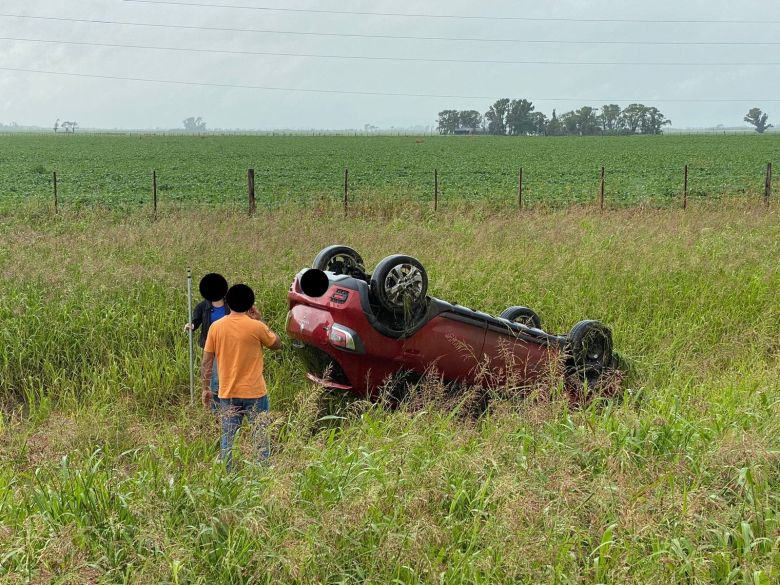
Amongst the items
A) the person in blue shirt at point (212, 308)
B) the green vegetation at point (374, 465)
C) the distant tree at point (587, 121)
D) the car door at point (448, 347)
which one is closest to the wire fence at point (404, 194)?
the green vegetation at point (374, 465)

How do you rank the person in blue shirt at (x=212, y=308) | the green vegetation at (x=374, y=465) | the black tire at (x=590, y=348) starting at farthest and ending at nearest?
1. the black tire at (x=590, y=348)
2. the person in blue shirt at (x=212, y=308)
3. the green vegetation at (x=374, y=465)

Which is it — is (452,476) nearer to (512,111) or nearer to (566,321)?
(566,321)

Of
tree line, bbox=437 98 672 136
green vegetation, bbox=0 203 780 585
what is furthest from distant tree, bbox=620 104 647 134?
green vegetation, bbox=0 203 780 585

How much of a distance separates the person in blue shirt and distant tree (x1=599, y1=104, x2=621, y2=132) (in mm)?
135114

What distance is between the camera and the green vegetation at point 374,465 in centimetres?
282

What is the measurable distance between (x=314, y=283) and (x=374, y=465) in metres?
1.84

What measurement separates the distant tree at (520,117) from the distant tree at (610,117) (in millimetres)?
13358

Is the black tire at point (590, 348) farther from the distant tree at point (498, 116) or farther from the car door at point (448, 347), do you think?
the distant tree at point (498, 116)

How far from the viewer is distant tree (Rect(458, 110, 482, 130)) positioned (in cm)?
14175

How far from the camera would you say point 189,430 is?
4.20m

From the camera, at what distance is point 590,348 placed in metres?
6.24

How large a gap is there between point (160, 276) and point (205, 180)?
21353 millimetres

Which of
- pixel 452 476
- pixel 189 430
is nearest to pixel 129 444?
pixel 189 430

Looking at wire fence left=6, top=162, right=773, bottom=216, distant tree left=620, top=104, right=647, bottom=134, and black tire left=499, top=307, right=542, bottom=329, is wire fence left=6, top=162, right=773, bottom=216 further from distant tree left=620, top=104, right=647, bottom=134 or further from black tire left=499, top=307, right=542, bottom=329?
distant tree left=620, top=104, right=647, bottom=134
